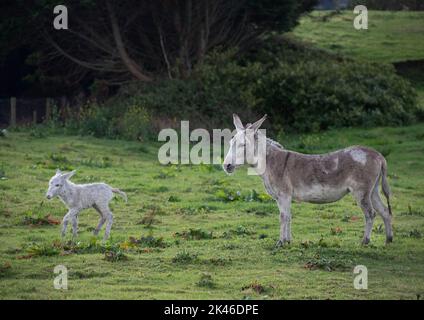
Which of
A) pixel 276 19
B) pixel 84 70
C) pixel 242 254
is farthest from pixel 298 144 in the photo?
pixel 242 254

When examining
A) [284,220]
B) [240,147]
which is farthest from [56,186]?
[284,220]

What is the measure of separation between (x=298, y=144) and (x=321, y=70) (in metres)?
6.36

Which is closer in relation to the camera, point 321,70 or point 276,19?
point 321,70

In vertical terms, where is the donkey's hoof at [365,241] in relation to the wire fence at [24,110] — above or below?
below

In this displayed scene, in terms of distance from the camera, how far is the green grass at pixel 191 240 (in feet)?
45.5

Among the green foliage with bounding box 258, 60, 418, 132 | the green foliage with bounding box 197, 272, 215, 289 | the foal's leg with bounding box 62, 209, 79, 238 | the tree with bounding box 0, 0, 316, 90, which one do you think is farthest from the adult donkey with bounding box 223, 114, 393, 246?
the tree with bounding box 0, 0, 316, 90

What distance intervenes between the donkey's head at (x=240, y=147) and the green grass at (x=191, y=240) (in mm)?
1669

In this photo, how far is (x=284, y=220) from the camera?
1653cm

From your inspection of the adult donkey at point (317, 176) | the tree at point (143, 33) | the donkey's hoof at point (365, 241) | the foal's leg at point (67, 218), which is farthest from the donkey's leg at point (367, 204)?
the tree at point (143, 33)

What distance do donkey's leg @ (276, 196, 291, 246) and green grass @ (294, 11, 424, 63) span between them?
30.8 metres

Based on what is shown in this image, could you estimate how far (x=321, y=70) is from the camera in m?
38.2

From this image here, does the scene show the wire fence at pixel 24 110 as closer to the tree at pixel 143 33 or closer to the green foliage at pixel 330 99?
the tree at pixel 143 33

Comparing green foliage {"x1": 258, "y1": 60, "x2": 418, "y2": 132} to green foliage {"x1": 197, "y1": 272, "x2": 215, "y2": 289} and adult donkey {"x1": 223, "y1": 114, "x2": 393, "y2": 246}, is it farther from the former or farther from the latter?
green foliage {"x1": 197, "y1": 272, "x2": 215, "y2": 289}
